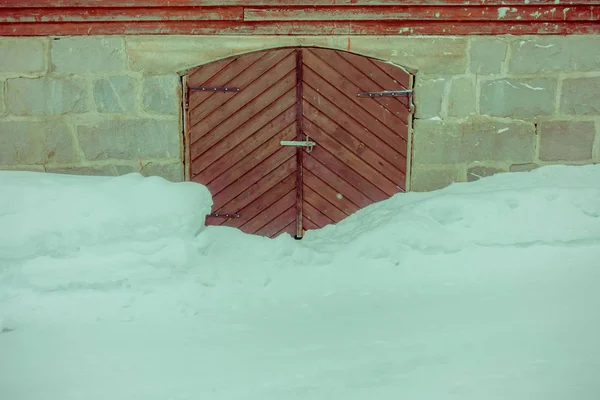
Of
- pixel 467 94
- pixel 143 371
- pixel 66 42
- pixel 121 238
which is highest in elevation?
pixel 66 42

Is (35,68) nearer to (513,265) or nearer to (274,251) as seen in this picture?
(274,251)

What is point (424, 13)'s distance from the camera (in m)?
5.06

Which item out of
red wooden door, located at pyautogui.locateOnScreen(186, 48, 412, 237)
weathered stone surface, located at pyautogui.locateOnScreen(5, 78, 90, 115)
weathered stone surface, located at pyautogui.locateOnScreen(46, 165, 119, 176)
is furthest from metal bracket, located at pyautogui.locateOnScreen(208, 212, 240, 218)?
weathered stone surface, located at pyautogui.locateOnScreen(5, 78, 90, 115)

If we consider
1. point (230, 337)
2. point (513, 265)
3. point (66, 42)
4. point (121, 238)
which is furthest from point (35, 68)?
point (513, 265)

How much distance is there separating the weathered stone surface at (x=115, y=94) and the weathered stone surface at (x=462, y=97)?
2741 millimetres

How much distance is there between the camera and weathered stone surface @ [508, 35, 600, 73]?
5078 mm

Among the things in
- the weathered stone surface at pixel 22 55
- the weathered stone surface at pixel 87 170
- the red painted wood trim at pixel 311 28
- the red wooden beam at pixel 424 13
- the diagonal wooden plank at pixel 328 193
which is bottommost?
the diagonal wooden plank at pixel 328 193

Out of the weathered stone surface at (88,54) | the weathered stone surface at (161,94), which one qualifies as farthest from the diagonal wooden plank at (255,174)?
the weathered stone surface at (88,54)

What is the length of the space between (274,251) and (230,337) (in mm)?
1436

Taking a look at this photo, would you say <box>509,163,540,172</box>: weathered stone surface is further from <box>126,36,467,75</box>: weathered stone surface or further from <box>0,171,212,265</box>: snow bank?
<box>0,171,212,265</box>: snow bank

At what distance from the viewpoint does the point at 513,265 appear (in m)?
4.35

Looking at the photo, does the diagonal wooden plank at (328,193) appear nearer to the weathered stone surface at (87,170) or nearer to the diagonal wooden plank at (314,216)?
Answer: the diagonal wooden plank at (314,216)

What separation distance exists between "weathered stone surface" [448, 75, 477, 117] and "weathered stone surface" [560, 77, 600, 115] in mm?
777

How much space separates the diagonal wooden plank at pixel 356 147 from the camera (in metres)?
5.29
